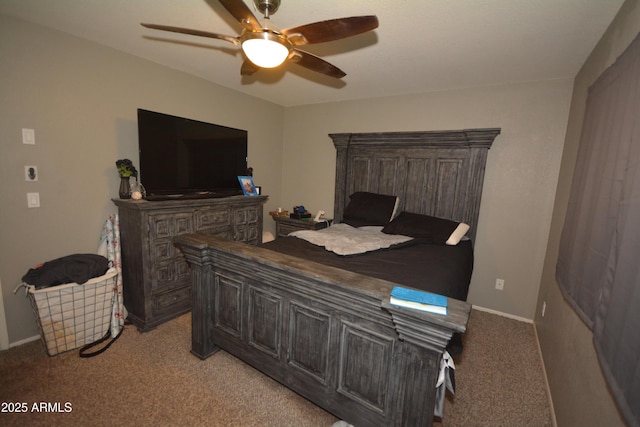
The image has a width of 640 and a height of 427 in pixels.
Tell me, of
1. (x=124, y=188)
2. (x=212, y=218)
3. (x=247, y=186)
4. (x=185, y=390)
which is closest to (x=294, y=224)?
(x=247, y=186)

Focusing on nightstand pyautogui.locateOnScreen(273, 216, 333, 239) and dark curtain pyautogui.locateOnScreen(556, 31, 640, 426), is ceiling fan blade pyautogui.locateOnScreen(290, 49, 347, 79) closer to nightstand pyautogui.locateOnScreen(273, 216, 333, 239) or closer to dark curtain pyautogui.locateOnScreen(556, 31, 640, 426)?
dark curtain pyautogui.locateOnScreen(556, 31, 640, 426)

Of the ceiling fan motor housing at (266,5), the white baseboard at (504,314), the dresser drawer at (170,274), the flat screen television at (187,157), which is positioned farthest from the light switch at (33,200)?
the white baseboard at (504,314)

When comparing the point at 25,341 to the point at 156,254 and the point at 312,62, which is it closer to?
the point at 156,254

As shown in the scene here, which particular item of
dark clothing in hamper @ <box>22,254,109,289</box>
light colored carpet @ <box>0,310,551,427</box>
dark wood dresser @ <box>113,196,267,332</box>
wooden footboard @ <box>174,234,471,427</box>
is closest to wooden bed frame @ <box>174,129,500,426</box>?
wooden footboard @ <box>174,234,471,427</box>

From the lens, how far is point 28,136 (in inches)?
78.8

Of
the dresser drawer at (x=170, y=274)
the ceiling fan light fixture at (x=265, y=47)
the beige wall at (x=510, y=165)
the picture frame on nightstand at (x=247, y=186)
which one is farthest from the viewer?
the picture frame on nightstand at (x=247, y=186)

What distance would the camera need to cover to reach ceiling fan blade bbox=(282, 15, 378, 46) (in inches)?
49.3

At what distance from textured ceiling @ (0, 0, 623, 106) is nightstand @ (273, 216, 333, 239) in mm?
1745

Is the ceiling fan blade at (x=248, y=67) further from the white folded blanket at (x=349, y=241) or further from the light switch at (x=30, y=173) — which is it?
the light switch at (x=30, y=173)

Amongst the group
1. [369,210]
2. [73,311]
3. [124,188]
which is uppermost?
[124,188]

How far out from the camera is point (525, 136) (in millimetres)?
2707

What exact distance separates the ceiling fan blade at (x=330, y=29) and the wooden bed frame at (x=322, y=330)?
3.95 feet

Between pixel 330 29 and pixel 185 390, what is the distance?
2.29 metres

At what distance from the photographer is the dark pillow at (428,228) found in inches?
104
